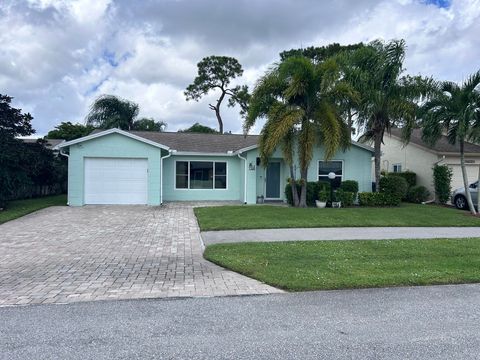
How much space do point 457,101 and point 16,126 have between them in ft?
59.2

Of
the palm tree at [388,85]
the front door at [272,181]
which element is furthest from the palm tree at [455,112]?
the front door at [272,181]

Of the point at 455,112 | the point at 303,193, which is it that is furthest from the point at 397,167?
the point at 303,193

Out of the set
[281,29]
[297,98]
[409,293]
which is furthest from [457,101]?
[409,293]

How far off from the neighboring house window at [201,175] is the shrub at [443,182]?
11290mm

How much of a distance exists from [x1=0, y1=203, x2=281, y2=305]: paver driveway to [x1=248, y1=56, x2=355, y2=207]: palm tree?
5.51 meters

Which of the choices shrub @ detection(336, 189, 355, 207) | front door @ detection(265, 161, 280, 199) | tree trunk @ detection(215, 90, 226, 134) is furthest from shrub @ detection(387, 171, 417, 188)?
tree trunk @ detection(215, 90, 226, 134)

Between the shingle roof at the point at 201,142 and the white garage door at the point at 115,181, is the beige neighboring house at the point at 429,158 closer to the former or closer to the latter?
the shingle roof at the point at 201,142

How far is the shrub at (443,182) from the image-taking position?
1917 cm

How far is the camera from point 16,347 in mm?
3578

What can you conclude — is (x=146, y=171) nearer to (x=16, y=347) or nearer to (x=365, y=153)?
(x=365, y=153)

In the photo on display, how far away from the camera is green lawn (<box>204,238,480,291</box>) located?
5.86m

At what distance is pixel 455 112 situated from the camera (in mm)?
14500

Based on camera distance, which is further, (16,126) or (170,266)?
(16,126)

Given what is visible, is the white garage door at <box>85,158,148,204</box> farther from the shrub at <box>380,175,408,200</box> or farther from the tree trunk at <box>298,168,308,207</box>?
the shrub at <box>380,175,408,200</box>
